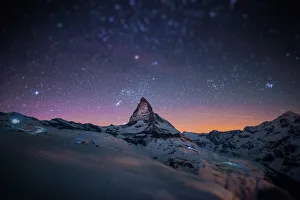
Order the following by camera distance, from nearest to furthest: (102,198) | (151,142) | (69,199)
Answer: (69,199)
(102,198)
(151,142)

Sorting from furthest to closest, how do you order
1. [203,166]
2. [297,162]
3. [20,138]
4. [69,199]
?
[297,162] → [203,166] → [20,138] → [69,199]

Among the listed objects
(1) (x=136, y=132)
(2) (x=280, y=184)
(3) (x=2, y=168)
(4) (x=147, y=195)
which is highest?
(1) (x=136, y=132)

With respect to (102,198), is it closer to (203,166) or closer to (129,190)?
(129,190)

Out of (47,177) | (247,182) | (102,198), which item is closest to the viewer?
(102,198)

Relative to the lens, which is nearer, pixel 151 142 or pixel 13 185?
pixel 13 185

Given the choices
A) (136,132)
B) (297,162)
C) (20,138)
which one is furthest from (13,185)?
(297,162)

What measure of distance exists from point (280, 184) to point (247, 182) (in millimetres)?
45213

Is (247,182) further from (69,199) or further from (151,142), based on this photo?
(69,199)

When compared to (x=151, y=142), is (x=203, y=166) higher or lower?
lower

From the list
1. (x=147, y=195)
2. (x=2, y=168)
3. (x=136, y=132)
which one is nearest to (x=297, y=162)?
(x=136, y=132)

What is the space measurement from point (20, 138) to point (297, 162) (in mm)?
226591

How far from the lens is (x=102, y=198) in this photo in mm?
19766

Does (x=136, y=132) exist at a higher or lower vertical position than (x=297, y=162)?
higher

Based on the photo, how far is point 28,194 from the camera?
677 inches
